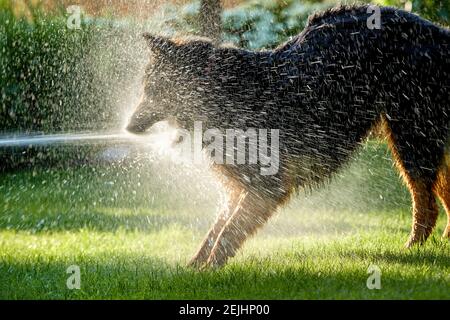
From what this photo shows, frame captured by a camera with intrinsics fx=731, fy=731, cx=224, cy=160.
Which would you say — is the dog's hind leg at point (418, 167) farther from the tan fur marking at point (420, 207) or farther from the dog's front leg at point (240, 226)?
the dog's front leg at point (240, 226)

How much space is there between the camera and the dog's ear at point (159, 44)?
15.0ft

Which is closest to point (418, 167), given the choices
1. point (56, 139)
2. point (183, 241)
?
point (183, 241)

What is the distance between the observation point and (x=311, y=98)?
4.77 metres

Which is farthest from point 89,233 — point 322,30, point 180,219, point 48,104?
point 48,104

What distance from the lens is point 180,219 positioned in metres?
6.93

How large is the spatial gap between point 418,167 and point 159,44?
1.94 meters

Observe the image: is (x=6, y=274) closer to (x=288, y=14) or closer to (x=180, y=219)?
(x=180, y=219)

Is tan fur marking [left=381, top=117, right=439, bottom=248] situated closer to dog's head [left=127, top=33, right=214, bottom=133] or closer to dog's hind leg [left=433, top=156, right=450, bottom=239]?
dog's hind leg [left=433, top=156, right=450, bottom=239]

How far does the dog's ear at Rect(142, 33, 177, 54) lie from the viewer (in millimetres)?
4562

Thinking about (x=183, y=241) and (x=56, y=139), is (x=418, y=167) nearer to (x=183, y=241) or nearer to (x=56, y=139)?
(x=183, y=241)

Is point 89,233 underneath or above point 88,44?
underneath

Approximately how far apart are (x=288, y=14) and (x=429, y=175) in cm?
551
